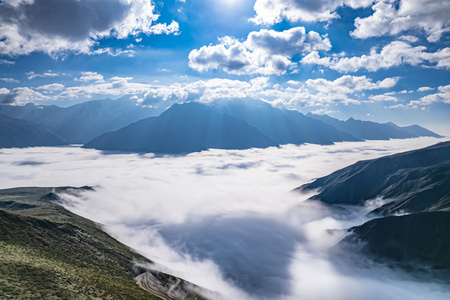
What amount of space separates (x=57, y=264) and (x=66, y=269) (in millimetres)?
5805

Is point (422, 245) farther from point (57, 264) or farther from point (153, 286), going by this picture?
point (57, 264)

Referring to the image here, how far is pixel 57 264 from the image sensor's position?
A: 7894cm

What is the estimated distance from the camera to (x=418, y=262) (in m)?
180

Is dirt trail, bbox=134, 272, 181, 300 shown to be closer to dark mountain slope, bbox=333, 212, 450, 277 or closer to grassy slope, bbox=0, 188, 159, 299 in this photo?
grassy slope, bbox=0, 188, 159, 299

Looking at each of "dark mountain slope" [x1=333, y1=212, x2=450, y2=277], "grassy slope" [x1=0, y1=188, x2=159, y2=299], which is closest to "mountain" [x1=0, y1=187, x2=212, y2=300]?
"grassy slope" [x1=0, y1=188, x2=159, y2=299]

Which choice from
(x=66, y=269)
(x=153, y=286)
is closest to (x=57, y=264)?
(x=66, y=269)

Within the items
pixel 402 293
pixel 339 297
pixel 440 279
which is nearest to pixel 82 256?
pixel 339 297

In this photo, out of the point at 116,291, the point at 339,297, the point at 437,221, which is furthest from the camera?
the point at 437,221

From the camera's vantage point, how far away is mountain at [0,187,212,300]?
5836cm

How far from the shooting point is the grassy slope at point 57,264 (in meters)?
57.5

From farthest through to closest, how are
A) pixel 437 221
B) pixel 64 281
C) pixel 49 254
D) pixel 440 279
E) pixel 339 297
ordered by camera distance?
pixel 437 221 < pixel 339 297 < pixel 440 279 < pixel 49 254 < pixel 64 281

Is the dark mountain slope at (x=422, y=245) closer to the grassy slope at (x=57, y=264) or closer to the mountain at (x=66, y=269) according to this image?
the mountain at (x=66, y=269)

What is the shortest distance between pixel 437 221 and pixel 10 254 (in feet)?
821

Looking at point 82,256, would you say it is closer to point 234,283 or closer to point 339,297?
point 234,283
